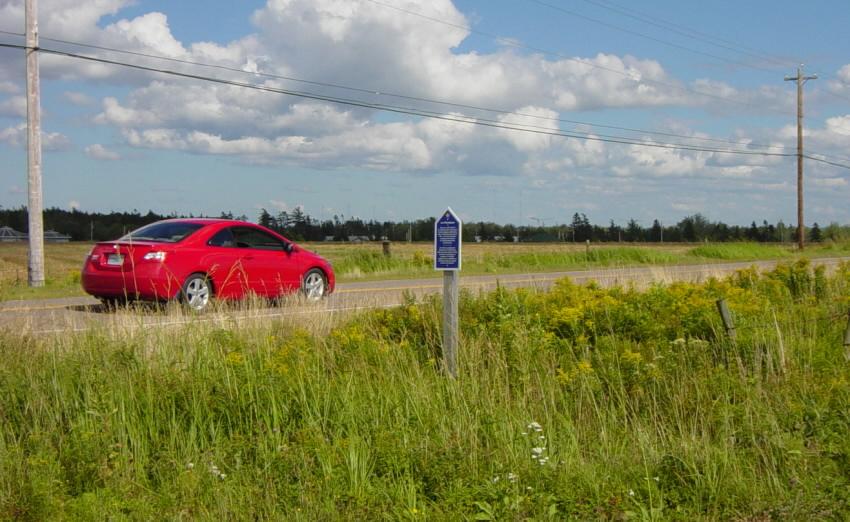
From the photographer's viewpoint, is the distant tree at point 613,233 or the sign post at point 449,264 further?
the distant tree at point 613,233

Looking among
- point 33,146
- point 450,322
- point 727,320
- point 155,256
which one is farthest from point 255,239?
point 33,146

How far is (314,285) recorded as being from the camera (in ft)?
55.4

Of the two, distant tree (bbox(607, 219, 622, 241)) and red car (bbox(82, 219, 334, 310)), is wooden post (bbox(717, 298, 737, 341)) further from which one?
distant tree (bbox(607, 219, 622, 241))

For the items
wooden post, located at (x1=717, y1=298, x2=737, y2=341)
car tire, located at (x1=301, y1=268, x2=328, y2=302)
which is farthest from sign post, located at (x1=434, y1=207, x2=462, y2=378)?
car tire, located at (x1=301, y1=268, x2=328, y2=302)

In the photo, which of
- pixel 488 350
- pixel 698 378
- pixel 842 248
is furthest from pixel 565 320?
pixel 842 248

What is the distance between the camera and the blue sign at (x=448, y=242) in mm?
8164

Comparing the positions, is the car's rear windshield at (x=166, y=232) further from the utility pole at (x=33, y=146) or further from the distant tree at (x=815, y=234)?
the distant tree at (x=815, y=234)

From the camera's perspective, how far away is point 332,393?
24.5ft

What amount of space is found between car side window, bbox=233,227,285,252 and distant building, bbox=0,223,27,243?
53.9 meters

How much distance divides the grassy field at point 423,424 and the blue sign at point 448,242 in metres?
0.94

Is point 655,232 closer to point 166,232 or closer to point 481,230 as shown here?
point 481,230

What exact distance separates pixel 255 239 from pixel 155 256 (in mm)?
2265

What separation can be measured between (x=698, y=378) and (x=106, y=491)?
518 cm

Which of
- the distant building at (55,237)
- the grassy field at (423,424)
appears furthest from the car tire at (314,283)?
the distant building at (55,237)
